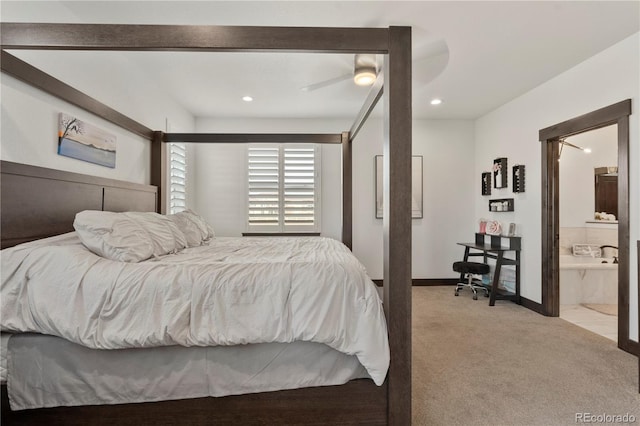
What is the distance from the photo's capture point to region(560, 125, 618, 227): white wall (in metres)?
4.73

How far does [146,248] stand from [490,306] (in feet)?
12.7

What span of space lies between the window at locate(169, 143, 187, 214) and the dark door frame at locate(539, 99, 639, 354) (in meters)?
4.44

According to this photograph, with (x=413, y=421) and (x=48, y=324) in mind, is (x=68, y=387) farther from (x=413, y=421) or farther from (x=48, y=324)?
(x=413, y=421)

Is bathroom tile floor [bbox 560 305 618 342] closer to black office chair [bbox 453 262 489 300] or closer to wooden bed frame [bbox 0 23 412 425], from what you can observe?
black office chair [bbox 453 262 489 300]

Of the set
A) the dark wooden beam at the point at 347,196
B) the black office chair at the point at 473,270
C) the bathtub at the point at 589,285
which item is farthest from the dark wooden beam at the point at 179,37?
the bathtub at the point at 589,285

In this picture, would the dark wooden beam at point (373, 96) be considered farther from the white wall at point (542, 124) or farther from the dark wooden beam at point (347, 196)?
the white wall at point (542, 124)

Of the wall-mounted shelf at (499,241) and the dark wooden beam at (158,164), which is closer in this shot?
the dark wooden beam at (158,164)

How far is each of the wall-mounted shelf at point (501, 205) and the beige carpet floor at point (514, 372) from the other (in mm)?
1406

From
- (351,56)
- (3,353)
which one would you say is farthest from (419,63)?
(3,353)

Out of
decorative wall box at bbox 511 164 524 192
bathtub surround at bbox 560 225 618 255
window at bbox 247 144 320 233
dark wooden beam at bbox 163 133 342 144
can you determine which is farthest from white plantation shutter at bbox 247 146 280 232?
bathtub surround at bbox 560 225 618 255

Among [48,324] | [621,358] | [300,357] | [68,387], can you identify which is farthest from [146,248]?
[621,358]

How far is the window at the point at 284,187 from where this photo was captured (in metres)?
4.88

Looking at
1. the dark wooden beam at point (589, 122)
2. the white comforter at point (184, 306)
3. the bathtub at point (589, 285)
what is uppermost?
the dark wooden beam at point (589, 122)

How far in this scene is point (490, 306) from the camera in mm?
3895
